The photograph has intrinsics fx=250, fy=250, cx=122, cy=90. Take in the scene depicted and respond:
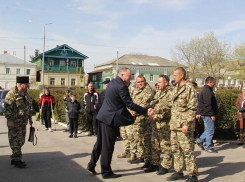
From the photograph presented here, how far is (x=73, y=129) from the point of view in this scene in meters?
9.57

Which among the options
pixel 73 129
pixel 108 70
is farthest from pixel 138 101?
pixel 108 70

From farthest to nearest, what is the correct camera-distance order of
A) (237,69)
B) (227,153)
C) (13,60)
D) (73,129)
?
(13,60) → (237,69) → (73,129) → (227,153)

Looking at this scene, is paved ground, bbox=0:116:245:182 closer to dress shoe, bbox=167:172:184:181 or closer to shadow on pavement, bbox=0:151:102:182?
shadow on pavement, bbox=0:151:102:182

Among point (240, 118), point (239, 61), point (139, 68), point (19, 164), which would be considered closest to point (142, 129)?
point (19, 164)

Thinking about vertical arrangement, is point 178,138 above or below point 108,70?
below

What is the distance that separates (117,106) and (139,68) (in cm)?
5282

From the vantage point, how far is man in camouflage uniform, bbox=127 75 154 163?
5.75 meters

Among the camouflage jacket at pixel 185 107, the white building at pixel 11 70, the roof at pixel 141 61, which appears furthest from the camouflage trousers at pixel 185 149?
the white building at pixel 11 70

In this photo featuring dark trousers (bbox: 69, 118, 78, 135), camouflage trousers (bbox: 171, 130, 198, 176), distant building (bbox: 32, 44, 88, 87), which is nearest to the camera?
camouflage trousers (bbox: 171, 130, 198, 176)

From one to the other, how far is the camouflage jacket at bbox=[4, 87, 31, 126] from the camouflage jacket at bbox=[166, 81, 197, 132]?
3380mm

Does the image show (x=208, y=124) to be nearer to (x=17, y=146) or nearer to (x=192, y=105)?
(x=192, y=105)

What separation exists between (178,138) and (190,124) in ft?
1.18

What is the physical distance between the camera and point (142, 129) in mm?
5805

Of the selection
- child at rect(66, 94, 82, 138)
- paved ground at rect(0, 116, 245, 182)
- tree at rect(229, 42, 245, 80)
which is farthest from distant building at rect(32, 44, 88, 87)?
paved ground at rect(0, 116, 245, 182)
